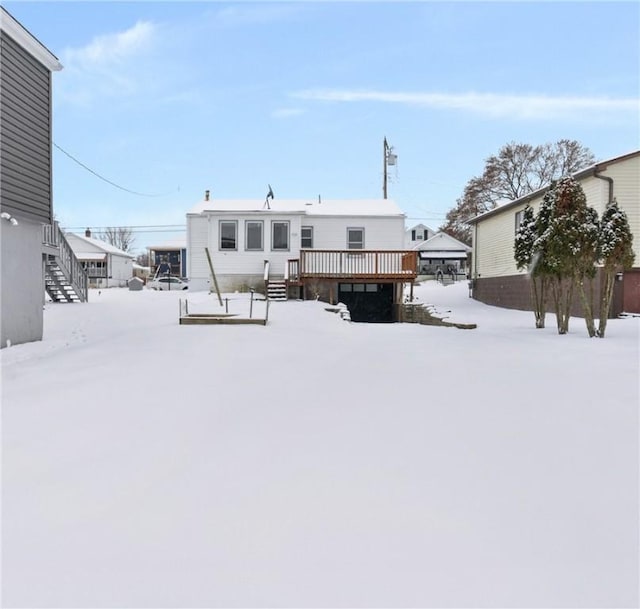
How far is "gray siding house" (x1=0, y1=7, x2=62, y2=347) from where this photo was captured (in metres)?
9.14

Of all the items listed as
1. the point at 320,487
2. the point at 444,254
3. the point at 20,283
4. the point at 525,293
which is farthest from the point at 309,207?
the point at 444,254

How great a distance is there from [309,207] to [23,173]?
14322mm

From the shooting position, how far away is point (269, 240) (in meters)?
21.8

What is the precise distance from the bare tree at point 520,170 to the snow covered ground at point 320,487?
35069 mm

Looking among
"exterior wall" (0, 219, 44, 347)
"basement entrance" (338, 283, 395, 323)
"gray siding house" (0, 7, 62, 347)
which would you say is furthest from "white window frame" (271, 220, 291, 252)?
"exterior wall" (0, 219, 44, 347)

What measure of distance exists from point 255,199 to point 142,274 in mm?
36275

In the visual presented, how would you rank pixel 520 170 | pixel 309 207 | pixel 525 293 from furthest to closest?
pixel 520 170
pixel 309 207
pixel 525 293

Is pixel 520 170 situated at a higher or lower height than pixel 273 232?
higher

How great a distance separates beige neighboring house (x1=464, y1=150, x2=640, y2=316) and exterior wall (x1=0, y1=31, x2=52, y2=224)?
11.5 metres

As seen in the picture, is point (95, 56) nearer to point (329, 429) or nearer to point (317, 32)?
point (317, 32)

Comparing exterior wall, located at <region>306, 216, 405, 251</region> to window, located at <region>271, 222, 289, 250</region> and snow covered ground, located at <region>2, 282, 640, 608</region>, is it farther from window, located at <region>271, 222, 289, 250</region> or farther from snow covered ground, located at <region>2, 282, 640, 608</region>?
snow covered ground, located at <region>2, 282, 640, 608</region>

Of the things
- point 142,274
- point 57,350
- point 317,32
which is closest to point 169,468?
point 57,350

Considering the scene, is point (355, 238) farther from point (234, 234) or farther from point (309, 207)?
point (234, 234)

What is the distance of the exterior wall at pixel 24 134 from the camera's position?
9.20 m
